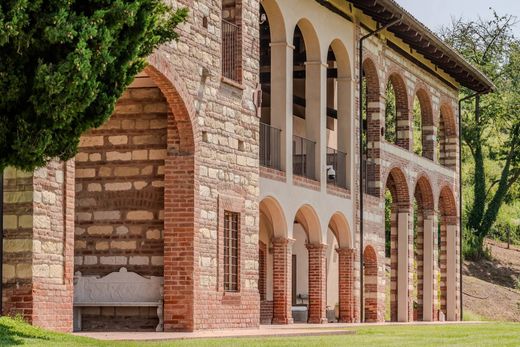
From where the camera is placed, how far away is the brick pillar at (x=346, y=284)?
97.9 ft

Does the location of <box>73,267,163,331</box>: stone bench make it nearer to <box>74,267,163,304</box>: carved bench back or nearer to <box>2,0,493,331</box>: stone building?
<box>74,267,163,304</box>: carved bench back

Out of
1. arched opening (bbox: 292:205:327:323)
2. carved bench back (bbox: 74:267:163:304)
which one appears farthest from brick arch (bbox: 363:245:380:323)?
carved bench back (bbox: 74:267:163:304)

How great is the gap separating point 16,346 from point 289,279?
13.1 meters

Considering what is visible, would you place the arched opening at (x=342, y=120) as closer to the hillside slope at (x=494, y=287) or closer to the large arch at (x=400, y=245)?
the large arch at (x=400, y=245)

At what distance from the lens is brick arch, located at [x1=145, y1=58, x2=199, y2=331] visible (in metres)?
19.9

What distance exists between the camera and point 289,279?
26.2 meters

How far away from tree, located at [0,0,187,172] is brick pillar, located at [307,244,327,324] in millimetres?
14763

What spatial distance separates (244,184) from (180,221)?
232 centimetres

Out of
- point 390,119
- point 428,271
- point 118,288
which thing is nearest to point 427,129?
point 428,271

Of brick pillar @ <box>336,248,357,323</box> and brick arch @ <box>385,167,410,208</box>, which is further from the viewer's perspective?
brick arch @ <box>385,167,410,208</box>

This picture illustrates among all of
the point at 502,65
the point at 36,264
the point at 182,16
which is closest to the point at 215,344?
the point at 36,264

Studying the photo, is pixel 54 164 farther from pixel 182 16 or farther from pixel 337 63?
pixel 337 63

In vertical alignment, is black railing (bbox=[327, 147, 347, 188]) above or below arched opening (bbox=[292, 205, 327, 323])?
above

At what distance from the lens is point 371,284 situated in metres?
32.3
